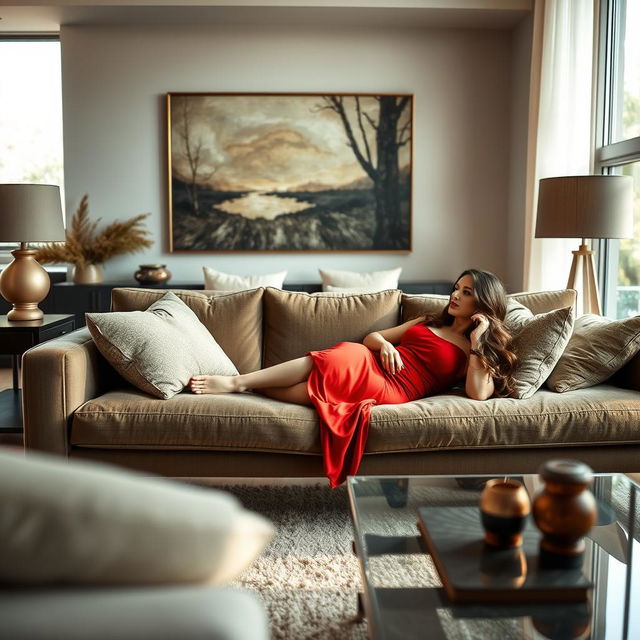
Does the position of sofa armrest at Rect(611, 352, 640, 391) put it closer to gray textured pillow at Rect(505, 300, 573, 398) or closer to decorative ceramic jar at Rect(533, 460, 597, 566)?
gray textured pillow at Rect(505, 300, 573, 398)

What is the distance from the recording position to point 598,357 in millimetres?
2736

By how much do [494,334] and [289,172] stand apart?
309 centimetres

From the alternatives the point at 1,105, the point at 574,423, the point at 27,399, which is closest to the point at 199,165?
the point at 1,105

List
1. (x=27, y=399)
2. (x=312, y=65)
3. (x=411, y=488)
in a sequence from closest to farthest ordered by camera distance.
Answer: (x=411, y=488) < (x=27, y=399) < (x=312, y=65)

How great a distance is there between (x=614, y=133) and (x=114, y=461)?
348 centimetres

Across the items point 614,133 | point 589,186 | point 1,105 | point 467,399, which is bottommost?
point 467,399

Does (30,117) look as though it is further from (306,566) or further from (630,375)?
(630,375)

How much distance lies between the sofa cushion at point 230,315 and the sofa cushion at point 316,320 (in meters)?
0.06

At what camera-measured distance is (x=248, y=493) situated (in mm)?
2848

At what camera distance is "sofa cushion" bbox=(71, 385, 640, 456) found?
2445 mm

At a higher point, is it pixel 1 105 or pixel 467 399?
pixel 1 105

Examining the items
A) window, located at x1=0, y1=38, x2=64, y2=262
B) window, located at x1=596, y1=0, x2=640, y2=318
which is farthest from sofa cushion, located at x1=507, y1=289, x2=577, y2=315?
window, located at x1=0, y1=38, x2=64, y2=262

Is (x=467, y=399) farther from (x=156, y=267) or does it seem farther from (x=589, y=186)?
(x=156, y=267)

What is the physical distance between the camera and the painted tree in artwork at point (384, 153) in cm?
543
